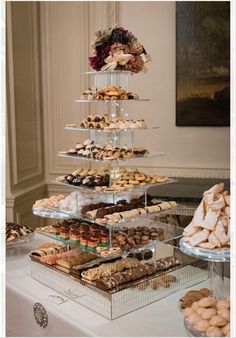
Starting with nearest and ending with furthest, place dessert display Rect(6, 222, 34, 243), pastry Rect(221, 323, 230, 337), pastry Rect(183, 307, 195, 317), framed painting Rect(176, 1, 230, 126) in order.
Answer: pastry Rect(221, 323, 230, 337) < pastry Rect(183, 307, 195, 317) < dessert display Rect(6, 222, 34, 243) < framed painting Rect(176, 1, 230, 126)

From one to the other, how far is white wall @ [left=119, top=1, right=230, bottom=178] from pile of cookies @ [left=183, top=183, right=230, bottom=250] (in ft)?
6.34

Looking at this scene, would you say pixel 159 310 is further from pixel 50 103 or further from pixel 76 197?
pixel 50 103

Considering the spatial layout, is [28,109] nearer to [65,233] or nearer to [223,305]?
[65,233]

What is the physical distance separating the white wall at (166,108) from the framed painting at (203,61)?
74mm

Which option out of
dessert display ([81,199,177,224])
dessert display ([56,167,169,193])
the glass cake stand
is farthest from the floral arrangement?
the glass cake stand

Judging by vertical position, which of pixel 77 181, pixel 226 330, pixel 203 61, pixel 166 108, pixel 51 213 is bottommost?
pixel 226 330

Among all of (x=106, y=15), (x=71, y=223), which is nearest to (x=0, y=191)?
(x=71, y=223)

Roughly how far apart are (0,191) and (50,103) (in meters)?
2.62

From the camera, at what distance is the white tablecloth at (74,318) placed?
1280 mm

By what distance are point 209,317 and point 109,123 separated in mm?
739

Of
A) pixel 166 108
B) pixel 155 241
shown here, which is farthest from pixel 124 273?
pixel 166 108

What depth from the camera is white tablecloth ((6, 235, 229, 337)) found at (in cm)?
128

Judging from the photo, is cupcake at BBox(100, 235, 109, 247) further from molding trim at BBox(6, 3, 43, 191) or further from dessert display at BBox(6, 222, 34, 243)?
molding trim at BBox(6, 3, 43, 191)

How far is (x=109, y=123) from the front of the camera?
1.58m
